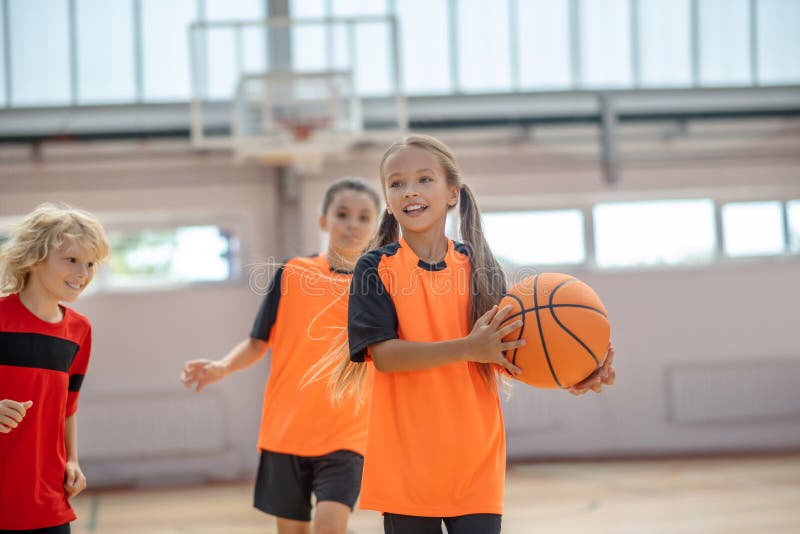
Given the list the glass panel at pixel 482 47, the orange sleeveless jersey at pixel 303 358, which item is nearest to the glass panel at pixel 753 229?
the glass panel at pixel 482 47

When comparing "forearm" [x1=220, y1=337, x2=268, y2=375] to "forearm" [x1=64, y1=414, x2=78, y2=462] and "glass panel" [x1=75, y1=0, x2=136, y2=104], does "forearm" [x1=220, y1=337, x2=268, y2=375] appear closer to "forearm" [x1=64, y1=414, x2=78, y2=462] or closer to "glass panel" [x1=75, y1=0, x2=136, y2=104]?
"forearm" [x1=64, y1=414, x2=78, y2=462]

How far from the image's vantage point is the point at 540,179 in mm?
7875

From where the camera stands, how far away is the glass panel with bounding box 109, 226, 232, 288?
768 cm

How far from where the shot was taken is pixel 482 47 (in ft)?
26.3

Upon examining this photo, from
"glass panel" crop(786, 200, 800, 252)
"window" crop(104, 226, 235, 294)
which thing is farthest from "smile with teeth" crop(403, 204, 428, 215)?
"glass panel" crop(786, 200, 800, 252)

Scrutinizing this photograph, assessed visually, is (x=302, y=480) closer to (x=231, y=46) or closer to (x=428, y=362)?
(x=428, y=362)

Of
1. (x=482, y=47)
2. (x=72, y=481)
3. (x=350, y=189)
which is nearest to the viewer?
(x=72, y=481)

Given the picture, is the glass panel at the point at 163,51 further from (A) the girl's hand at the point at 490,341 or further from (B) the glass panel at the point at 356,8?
(A) the girl's hand at the point at 490,341

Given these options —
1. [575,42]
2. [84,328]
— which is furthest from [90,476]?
[575,42]

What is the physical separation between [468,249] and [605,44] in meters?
6.57

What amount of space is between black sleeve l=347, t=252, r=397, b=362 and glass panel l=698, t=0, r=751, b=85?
280 inches

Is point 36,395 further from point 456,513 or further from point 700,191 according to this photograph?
point 700,191

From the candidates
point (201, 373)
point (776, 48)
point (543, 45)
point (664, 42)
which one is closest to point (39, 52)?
point (543, 45)

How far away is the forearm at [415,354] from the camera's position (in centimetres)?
185
